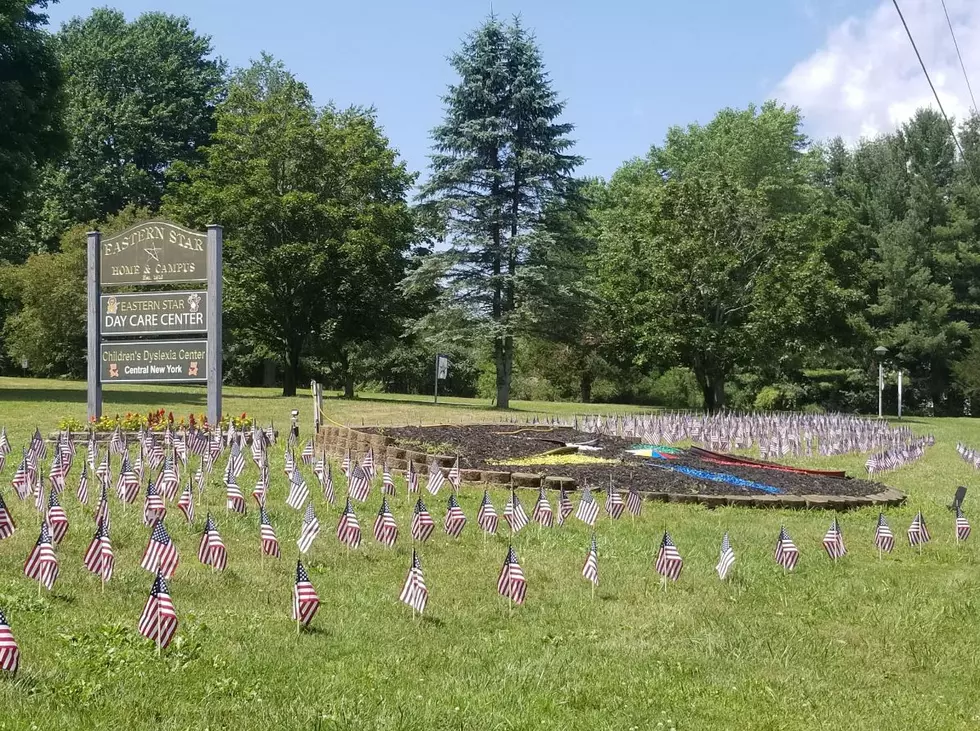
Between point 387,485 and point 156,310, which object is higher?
point 156,310

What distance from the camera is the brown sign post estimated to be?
69.1ft

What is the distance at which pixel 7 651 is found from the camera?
19.4 feet

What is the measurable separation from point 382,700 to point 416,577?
1.75m

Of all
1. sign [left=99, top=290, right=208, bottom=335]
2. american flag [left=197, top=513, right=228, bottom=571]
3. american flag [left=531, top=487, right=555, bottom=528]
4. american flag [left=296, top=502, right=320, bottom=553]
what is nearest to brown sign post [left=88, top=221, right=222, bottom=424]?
sign [left=99, top=290, right=208, bottom=335]

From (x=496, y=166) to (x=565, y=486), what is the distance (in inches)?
1081

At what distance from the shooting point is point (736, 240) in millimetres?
40250

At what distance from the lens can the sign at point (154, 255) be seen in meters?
21.3

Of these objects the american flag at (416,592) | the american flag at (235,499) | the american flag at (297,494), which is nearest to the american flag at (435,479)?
the american flag at (297,494)

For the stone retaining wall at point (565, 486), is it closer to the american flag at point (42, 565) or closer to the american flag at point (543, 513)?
the american flag at point (543, 513)

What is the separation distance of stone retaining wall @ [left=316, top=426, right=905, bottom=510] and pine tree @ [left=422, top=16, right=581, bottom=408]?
869 inches

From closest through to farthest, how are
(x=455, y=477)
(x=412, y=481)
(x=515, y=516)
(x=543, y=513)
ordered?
(x=515, y=516) → (x=543, y=513) → (x=412, y=481) → (x=455, y=477)

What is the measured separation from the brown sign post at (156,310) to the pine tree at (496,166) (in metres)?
18.1

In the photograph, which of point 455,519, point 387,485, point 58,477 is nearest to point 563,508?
point 455,519

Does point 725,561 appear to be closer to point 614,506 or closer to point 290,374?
point 614,506
